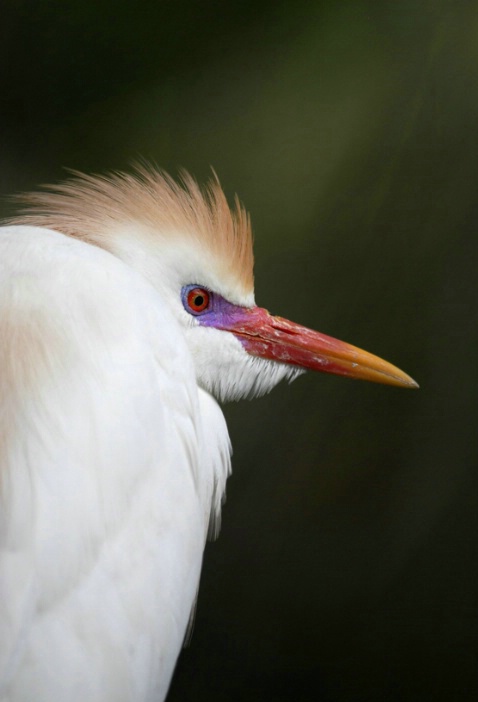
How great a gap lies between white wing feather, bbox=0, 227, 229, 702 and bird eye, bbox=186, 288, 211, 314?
0.15 meters

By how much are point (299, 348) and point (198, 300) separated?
142 mm

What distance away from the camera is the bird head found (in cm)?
79

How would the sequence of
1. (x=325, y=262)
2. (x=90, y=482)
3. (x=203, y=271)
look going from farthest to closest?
(x=325, y=262)
(x=203, y=271)
(x=90, y=482)

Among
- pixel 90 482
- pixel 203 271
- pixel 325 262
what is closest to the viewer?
pixel 90 482

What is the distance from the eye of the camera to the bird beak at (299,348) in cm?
86

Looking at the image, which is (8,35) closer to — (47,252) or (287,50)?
(287,50)

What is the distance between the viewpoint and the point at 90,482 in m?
0.56

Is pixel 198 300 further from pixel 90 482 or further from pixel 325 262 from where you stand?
pixel 325 262

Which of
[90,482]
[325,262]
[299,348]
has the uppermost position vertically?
[325,262]

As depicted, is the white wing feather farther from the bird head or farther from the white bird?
the bird head

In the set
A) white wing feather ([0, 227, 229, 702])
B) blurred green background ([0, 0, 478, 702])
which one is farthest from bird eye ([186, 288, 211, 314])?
blurred green background ([0, 0, 478, 702])

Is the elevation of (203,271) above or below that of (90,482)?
above

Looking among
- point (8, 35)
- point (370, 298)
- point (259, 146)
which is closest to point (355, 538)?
point (370, 298)

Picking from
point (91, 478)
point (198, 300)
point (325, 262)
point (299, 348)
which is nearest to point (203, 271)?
point (198, 300)
